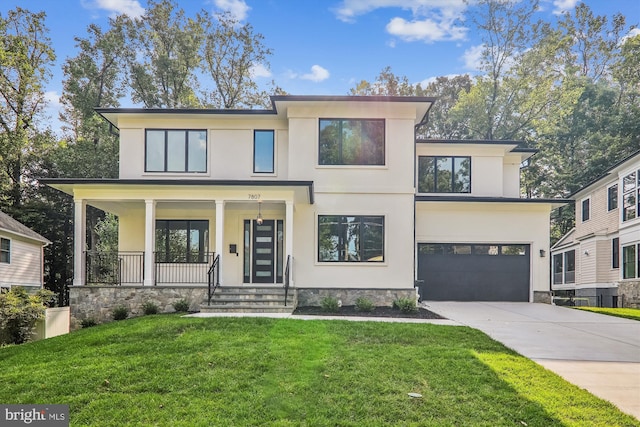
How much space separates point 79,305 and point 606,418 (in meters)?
11.9

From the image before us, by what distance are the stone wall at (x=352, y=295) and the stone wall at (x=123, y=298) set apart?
2949 mm

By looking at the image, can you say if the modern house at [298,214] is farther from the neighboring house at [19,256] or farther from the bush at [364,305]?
the neighboring house at [19,256]

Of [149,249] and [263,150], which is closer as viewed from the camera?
[149,249]

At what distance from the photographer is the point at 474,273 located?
593 inches

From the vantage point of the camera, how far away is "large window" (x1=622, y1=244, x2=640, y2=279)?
17078 mm

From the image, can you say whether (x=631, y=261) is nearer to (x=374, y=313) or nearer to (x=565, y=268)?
(x=565, y=268)

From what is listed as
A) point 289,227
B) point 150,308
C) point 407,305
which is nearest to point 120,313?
point 150,308

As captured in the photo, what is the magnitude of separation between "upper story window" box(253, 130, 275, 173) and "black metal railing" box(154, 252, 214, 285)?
10.7 ft

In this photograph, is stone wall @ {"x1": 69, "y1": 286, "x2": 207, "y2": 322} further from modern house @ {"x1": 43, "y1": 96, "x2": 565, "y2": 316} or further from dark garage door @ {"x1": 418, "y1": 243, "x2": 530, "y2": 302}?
dark garage door @ {"x1": 418, "y1": 243, "x2": 530, "y2": 302}

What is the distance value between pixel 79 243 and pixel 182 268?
3038 millimetres

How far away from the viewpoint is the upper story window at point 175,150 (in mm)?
13859

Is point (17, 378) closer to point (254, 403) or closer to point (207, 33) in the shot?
point (254, 403)

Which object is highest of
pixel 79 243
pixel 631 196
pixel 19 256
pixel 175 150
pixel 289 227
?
pixel 175 150

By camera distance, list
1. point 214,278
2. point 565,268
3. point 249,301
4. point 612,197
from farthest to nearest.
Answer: point 565,268, point 612,197, point 214,278, point 249,301
